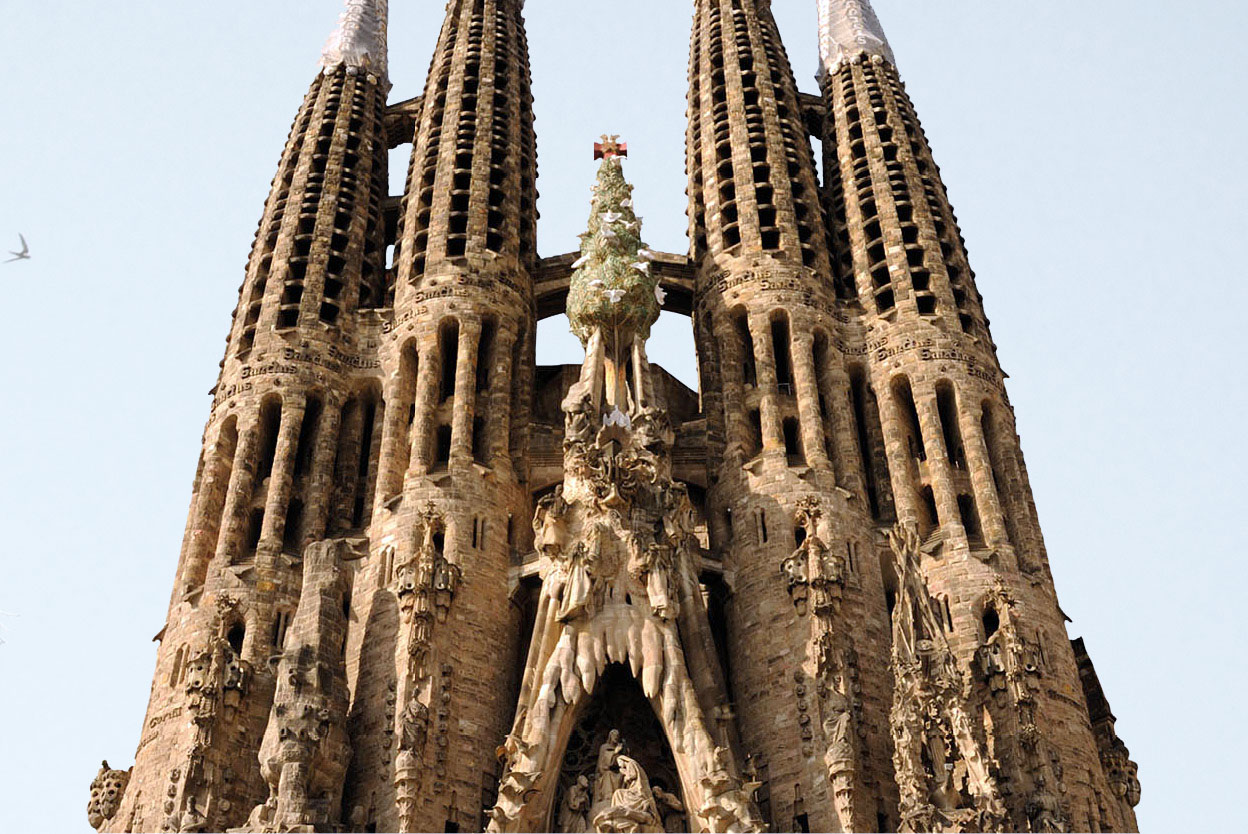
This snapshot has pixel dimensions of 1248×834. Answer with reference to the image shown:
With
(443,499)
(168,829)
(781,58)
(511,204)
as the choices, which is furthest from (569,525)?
(781,58)

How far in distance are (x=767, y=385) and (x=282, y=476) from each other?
978 centimetres

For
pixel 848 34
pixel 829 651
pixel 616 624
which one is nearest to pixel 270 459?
pixel 616 624

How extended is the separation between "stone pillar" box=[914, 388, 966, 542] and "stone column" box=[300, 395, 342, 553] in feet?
38.3

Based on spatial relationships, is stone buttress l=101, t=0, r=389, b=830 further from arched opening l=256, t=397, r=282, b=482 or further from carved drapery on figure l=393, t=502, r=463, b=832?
carved drapery on figure l=393, t=502, r=463, b=832

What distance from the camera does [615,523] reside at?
27.9 m

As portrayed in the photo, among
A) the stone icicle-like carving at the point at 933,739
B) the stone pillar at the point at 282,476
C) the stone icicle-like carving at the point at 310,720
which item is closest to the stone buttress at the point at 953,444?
the stone icicle-like carving at the point at 933,739

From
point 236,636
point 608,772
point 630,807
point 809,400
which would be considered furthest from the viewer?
point 809,400

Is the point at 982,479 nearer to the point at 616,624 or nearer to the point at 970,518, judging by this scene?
the point at 970,518

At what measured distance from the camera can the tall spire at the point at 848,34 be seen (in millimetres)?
41062

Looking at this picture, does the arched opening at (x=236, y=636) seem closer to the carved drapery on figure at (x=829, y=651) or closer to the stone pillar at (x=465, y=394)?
the stone pillar at (x=465, y=394)

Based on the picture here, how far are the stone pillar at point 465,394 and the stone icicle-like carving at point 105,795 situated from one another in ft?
26.9

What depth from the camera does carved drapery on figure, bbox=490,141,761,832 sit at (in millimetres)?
24938

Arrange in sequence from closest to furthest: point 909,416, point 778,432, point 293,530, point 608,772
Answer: point 608,772 → point 293,530 → point 778,432 → point 909,416

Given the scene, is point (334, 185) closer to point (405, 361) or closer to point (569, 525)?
point (405, 361)
